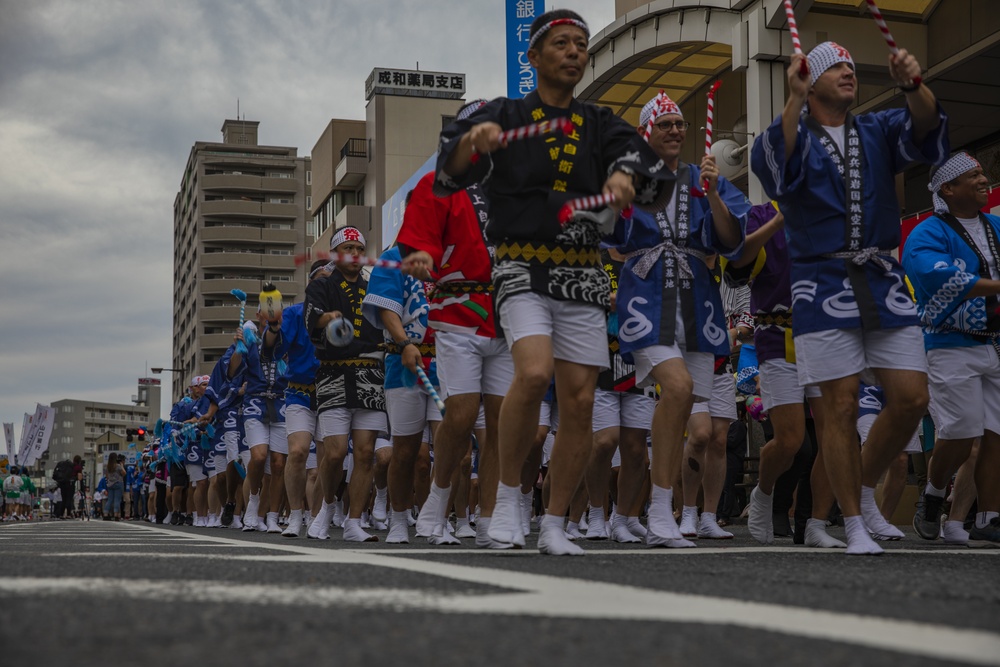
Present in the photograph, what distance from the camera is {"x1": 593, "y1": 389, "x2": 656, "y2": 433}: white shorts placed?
27.2 feet

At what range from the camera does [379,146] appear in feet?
189

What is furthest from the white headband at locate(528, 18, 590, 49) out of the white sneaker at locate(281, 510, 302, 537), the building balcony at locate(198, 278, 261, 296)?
the building balcony at locate(198, 278, 261, 296)

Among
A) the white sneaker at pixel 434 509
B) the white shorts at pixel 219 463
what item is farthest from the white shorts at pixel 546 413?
the white shorts at pixel 219 463

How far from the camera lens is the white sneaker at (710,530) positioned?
7.68 m

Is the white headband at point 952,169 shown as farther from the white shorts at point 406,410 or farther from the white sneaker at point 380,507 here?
the white sneaker at point 380,507

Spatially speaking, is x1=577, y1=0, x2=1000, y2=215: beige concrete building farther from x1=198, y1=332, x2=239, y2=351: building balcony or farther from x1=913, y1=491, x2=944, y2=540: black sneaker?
x1=198, y1=332, x2=239, y2=351: building balcony

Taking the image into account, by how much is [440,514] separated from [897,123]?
316 centimetres

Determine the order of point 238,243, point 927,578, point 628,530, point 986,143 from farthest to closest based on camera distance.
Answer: point 238,243 < point 986,143 < point 628,530 < point 927,578

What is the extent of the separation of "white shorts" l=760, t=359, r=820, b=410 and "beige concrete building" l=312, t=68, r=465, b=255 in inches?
1849

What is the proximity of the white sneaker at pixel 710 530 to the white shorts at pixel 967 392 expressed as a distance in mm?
1529

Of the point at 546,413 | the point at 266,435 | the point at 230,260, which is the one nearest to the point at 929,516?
the point at 546,413

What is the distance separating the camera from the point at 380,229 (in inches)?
2192

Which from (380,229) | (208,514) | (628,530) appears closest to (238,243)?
(380,229)

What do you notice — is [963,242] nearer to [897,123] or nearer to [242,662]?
[897,123]
